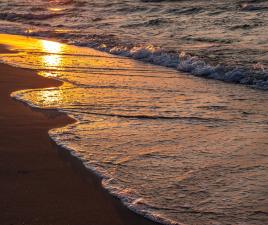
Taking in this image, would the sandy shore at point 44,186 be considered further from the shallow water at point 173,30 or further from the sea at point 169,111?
the shallow water at point 173,30

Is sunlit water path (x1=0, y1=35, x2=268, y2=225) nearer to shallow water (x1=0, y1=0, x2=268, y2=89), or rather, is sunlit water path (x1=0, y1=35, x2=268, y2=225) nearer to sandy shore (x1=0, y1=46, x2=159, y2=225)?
sandy shore (x1=0, y1=46, x2=159, y2=225)

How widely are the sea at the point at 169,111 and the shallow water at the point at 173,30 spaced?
3 centimetres

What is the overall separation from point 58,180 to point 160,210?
29.0 inches

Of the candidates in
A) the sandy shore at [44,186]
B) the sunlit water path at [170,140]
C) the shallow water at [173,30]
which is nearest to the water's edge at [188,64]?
the shallow water at [173,30]

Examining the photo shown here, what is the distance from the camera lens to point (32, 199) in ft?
10.1

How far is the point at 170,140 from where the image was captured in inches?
171

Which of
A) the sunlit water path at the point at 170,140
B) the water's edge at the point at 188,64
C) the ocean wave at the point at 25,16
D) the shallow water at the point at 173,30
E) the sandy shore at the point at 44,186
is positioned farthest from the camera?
the ocean wave at the point at 25,16

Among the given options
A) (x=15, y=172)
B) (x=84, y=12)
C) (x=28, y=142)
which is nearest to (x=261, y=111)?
(x=28, y=142)

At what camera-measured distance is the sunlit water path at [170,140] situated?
318 cm

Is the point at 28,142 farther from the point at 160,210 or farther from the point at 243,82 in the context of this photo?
the point at 243,82

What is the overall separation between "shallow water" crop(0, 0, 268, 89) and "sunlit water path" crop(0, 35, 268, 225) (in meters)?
1.12

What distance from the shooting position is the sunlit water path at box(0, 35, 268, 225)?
10.4 feet

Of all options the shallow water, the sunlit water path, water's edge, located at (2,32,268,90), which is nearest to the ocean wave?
the shallow water

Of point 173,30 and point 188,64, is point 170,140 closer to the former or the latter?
point 188,64
